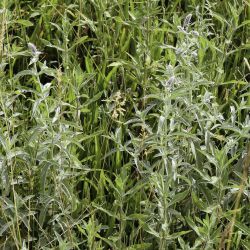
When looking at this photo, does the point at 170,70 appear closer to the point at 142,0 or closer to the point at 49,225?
the point at 49,225

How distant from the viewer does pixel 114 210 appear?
3029mm

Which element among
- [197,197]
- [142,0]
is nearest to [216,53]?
[142,0]

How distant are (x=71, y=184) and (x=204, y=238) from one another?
2.13 ft

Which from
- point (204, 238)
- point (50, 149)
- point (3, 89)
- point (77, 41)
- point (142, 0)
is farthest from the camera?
point (142, 0)

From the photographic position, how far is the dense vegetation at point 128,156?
2875 millimetres

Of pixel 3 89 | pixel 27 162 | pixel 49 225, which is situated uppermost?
pixel 3 89

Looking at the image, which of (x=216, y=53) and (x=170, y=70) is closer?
(x=170, y=70)

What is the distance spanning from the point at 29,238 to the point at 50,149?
0.38 meters

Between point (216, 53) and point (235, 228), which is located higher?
point (216, 53)

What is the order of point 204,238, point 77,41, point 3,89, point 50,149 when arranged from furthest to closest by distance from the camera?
point 77,41, point 3,89, point 50,149, point 204,238

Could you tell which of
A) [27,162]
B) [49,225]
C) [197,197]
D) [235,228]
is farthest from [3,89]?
[235,228]

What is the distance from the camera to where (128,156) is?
3375 mm

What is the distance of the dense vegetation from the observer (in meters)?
2.88

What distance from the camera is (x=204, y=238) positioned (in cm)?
275
